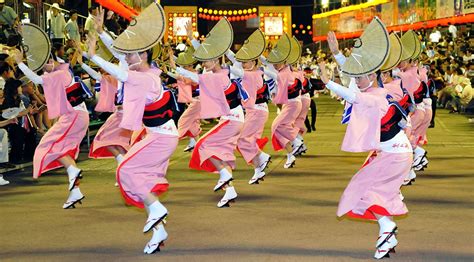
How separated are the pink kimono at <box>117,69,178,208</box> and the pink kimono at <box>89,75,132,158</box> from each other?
362 cm

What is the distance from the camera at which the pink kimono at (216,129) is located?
1012 cm

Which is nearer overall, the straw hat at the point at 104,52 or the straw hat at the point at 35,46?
the straw hat at the point at 35,46

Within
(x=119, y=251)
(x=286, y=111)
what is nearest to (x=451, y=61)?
(x=286, y=111)

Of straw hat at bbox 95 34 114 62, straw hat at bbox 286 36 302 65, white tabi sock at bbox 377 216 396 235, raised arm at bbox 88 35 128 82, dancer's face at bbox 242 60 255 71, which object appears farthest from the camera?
straw hat at bbox 286 36 302 65

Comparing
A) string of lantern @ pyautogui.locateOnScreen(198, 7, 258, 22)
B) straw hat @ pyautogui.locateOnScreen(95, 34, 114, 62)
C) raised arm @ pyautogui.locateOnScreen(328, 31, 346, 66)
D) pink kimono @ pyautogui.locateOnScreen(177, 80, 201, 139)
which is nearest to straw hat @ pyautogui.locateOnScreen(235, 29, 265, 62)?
straw hat @ pyautogui.locateOnScreen(95, 34, 114, 62)

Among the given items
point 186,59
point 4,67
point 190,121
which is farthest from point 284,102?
point 4,67

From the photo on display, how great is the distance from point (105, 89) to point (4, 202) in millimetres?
2395

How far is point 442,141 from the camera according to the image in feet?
58.4

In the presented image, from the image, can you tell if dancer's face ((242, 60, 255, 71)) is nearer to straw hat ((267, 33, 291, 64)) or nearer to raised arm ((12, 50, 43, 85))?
straw hat ((267, 33, 291, 64))

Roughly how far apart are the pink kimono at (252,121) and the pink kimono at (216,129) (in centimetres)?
139

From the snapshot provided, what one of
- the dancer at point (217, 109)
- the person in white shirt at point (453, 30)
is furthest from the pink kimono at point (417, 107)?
the person in white shirt at point (453, 30)

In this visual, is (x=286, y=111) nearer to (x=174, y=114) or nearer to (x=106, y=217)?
(x=106, y=217)

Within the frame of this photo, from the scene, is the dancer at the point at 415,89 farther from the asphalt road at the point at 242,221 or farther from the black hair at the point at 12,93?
the black hair at the point at 12,93

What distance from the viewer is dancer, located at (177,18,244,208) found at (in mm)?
10062
